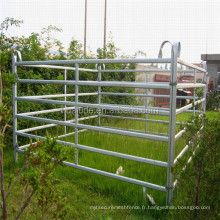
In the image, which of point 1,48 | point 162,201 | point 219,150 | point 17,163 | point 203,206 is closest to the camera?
point 203,206

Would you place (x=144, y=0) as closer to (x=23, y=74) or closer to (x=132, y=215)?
(x=23, y=74)

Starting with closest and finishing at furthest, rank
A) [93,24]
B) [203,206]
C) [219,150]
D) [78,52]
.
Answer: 1. [203,206]
2. [219,150]
3. [78,52]
4. [93,24]

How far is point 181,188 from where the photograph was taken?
2055 mm

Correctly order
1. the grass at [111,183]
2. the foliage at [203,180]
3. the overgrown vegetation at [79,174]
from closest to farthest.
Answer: the overgrown vegetation at [79,174] < the foliage at [203,180] < the grass at [111,183]

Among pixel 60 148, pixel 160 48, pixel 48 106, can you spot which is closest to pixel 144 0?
pixel 48 106

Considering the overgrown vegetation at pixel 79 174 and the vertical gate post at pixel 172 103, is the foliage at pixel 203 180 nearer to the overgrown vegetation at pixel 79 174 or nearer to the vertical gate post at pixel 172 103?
the overgrown vegetation at pixel 79 174

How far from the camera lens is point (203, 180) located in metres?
1.86

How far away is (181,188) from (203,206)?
259 millimetres

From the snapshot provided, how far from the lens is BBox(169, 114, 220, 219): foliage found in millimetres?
1773

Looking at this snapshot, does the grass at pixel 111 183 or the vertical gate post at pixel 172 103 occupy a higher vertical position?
the vertical gate post at pixel 172 103

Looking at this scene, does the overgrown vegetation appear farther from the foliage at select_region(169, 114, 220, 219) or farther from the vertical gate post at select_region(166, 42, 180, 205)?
the vertical gate post at select_region(166, 42, 180, 205)

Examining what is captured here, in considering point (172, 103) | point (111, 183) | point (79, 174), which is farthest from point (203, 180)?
point (79, 174)

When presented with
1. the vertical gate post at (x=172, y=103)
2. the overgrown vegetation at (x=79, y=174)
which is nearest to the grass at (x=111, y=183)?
the overgrown vegetation at (x=79, y=174)

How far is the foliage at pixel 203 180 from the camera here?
1.77 meters
